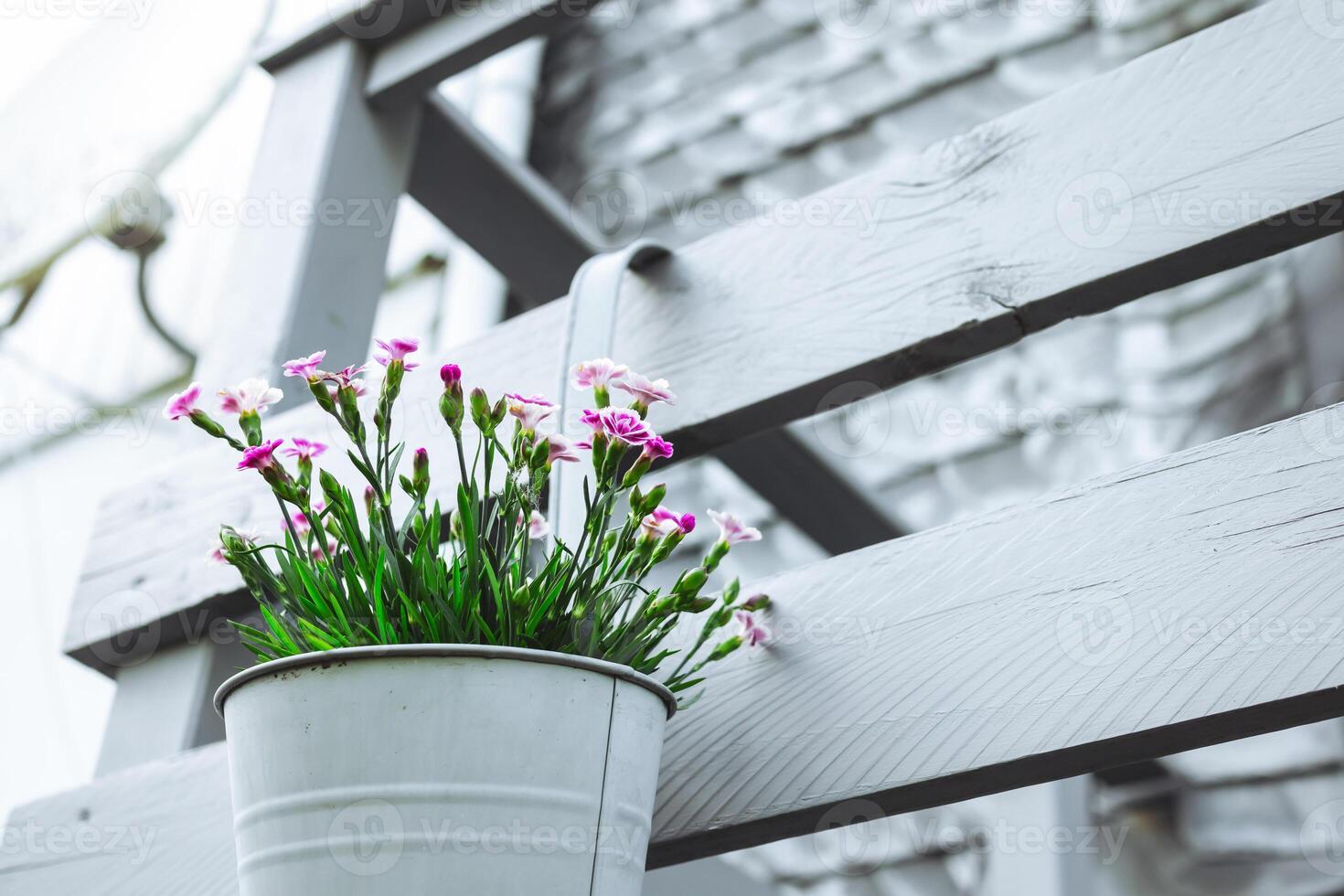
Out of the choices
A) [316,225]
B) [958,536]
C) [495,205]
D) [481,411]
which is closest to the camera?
[481,411]

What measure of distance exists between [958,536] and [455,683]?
15.8 inches

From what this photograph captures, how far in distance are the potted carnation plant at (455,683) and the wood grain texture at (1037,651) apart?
95 mm

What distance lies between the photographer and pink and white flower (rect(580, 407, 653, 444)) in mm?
849

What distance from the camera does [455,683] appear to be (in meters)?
0.80

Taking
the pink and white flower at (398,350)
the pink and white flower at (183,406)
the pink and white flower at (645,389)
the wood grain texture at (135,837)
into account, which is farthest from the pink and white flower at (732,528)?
the wood grain texture at (135,837)

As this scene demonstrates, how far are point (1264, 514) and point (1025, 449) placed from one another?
1.60 metres

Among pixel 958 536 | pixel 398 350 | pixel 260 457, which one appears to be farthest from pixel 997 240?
pixel 260 457

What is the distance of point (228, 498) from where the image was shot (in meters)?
1.35

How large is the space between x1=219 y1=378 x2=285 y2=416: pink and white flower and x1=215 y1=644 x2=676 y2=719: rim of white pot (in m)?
0.21

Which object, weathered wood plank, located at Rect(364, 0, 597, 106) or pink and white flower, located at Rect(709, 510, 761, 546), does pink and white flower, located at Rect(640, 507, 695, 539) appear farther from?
weathered wood plank, located at Rect(364, 0, 597, 106)

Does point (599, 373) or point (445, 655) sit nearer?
point (445, 655)

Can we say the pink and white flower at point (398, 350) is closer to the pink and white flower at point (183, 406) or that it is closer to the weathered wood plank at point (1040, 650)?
the pink and white flower at point (183, 406)

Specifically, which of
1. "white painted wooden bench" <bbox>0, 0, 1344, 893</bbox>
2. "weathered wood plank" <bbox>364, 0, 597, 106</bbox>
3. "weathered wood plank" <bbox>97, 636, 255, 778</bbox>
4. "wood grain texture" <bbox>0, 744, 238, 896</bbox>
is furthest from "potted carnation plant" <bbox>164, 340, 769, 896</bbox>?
"weathered wood plank" <bbox>364, 0, 597, 106</bbox>

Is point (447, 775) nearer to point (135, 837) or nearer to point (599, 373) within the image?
point (599, 373)
